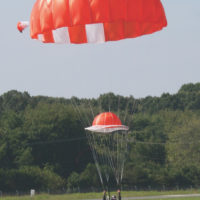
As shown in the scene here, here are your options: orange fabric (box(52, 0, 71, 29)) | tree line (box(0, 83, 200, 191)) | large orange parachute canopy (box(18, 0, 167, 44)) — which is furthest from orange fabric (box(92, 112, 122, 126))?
tree line (box(0, 83, 200, 191))

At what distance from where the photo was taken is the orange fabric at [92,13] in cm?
1381

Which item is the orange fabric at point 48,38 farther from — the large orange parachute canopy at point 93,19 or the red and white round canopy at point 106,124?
the red and white round canopy at point 106,124

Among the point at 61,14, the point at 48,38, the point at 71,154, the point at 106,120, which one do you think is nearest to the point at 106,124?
the point at 106,120

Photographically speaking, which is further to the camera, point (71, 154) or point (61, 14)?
point (71, 154)

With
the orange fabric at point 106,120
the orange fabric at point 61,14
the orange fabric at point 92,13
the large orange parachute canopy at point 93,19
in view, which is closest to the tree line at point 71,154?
the orange fabric at point 106,120

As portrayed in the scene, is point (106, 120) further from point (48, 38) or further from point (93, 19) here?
point (93, 19)

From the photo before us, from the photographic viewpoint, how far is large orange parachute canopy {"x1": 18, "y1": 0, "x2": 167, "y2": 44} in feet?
45.4

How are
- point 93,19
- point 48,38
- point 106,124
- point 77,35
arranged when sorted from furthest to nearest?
point 106,124, point 77,35, point 48,38, point 93,19

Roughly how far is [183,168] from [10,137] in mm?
16263

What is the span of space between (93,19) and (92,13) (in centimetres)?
15

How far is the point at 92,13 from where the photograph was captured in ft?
45.5

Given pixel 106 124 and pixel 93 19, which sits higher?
pixel 93 19

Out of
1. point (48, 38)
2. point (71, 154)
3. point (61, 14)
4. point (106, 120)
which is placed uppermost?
point (71, 154)

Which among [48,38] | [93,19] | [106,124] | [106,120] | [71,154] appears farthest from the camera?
[71,154]
